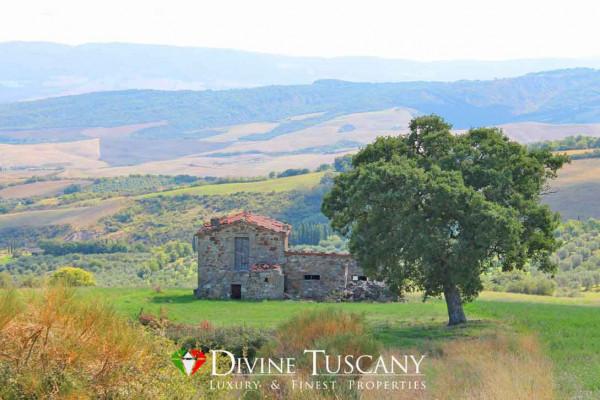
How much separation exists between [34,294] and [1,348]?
0.98 metres

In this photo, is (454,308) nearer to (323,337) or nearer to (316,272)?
(323,337)

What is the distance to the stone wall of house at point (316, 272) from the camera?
45.6m

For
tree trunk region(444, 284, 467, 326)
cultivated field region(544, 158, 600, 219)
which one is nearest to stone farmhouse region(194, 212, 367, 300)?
tree trunk region(444, 284, 467, 326)

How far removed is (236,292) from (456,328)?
57.8 feet

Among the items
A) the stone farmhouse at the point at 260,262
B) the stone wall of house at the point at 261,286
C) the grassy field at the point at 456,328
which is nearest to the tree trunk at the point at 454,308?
the grassy field at the point at 456,328

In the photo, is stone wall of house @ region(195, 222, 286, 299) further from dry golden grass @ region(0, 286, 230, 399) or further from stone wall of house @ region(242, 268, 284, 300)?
dry golden grass @ region(0, 286, 230, 399)

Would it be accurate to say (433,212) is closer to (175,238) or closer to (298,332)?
(298,332)

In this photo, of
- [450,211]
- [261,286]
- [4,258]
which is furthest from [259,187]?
[450,211]

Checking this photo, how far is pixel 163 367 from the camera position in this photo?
46.5ft

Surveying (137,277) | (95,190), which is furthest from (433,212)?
(95,190)

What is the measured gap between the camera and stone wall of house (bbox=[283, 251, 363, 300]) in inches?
Result: 1796

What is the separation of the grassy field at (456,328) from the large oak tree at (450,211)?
73.6 inches

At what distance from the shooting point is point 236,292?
45.3 metres
